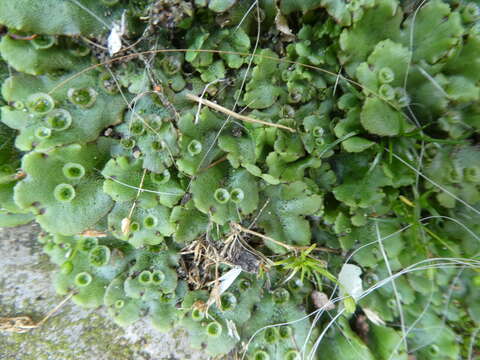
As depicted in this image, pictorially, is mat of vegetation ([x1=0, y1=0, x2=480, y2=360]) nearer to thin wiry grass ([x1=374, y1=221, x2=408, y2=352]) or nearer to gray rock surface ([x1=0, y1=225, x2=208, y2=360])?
thin wiry grass ([x1=374, y1=221, x2=408, y2=352])

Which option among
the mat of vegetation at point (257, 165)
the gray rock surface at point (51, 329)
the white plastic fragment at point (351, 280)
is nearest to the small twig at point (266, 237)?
the mat of vegetation at point (257, 165)

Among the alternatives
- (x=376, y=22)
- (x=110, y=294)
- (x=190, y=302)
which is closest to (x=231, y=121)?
(x=376, y=22)

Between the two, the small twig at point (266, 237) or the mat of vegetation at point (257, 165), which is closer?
the mat of vegetation at point (257, 165)

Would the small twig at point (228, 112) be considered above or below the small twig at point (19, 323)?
above

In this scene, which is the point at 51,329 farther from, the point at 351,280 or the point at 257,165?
the point at 351,280

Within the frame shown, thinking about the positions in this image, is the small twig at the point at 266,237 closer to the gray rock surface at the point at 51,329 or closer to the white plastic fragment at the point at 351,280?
the white plastic fragment at the point at 351,280

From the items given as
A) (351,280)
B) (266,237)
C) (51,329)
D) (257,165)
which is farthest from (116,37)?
(351,280)

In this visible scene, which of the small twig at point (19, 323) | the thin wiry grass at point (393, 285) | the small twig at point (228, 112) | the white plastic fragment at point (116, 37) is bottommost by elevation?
the thin wiry grass at point (393, 285)

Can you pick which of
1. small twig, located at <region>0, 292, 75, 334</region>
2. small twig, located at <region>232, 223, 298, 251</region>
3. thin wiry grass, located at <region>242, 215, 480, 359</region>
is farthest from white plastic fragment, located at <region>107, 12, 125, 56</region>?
thin wiry grass, located at <region>242, 215, 480, 359</region>

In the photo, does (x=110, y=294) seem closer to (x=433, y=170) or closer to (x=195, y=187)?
(x=195, y=187)
